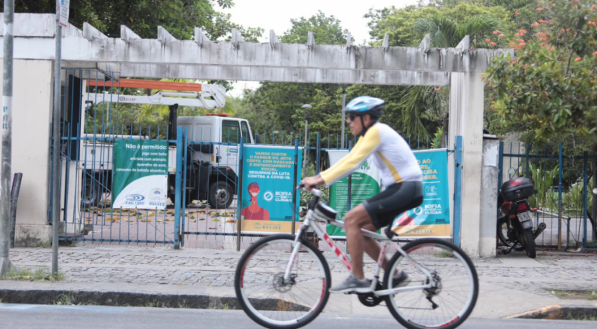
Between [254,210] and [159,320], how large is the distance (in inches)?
176

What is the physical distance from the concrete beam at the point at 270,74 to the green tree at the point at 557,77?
3868mm

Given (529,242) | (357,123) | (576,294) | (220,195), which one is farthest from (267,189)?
(220,195)

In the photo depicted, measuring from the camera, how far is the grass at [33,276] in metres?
7.07

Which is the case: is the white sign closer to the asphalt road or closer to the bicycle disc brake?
the asphalt road

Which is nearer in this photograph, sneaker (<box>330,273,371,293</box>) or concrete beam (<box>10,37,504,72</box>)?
sneaker (<box>330,273,371,293</box>)

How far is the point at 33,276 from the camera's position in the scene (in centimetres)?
711

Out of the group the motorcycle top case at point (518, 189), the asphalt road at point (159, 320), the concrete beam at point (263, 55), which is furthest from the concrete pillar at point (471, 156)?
the asphalt road at point (159, 320)

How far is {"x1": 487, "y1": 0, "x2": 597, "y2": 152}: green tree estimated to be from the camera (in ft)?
26.7

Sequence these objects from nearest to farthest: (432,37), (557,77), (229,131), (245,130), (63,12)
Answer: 1. (63,12)
2. (557,77)
3. (229,131)
4. (245,130)
5. (432,37)

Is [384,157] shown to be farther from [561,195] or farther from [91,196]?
[91,196]

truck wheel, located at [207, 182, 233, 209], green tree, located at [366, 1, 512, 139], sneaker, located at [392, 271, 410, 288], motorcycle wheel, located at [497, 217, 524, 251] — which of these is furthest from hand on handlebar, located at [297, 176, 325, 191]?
green tree, located at [366, 1, 512, 139]

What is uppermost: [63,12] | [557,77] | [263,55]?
[263,55]

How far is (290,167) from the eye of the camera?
10.1 metres

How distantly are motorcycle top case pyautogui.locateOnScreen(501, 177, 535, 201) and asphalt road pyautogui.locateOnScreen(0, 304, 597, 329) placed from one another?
376cm
